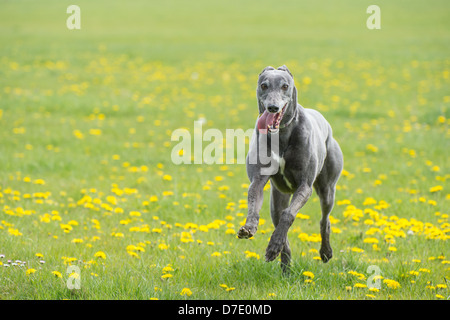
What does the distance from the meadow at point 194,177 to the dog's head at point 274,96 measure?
131 cm

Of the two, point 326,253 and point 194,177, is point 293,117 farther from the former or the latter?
point 194,177

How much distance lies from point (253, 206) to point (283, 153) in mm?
538

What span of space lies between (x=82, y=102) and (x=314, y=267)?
33.3ft

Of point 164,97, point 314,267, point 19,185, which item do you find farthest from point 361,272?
point 164,97

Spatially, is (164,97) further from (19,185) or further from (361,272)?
(361,272)

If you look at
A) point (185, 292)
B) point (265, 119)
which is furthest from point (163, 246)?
point (265, 119)

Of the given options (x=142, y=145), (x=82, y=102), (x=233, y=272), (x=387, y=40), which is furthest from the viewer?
(x=387, y=40)

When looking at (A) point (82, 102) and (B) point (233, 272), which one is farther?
(A) point (82, 102)

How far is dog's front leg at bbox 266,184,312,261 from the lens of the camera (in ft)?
13.8

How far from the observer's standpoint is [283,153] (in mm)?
4625

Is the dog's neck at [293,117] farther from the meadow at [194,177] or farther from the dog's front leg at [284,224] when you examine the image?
the meadow at [194,177]

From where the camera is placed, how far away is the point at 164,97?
1521 centimetres
